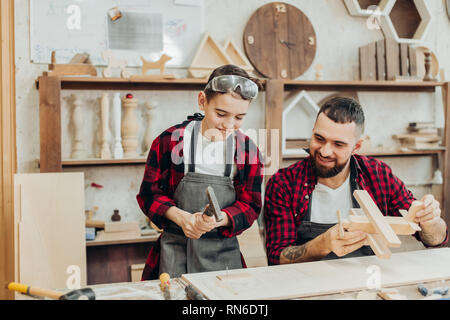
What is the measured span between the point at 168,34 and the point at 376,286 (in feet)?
5.80

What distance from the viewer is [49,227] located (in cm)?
172

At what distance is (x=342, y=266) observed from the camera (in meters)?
1.09

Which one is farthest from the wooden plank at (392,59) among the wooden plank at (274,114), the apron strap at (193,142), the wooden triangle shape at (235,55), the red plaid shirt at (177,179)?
the apron strap at (193,142)

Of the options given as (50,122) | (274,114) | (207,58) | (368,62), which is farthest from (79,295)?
(368,62)

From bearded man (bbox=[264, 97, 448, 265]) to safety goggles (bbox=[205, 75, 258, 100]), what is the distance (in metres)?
0.23

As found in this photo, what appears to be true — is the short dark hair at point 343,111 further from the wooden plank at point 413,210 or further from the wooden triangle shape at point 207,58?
the wooden triangle shape at point 207,58

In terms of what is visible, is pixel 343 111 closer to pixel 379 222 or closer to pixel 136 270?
pixel 379 222

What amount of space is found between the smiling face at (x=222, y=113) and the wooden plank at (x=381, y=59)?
1.64m

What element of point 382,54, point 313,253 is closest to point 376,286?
point 313,253

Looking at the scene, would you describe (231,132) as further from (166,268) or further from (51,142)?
(51,142)

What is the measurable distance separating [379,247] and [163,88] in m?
1.65

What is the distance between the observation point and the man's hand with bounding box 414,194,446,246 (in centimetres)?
107

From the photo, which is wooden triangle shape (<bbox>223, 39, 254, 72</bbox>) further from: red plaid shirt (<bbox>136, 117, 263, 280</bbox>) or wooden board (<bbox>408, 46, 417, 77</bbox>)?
red plaid shirt (<bbox>136, 117, 263, 280</bbox>)

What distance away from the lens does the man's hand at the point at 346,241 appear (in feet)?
3.38
